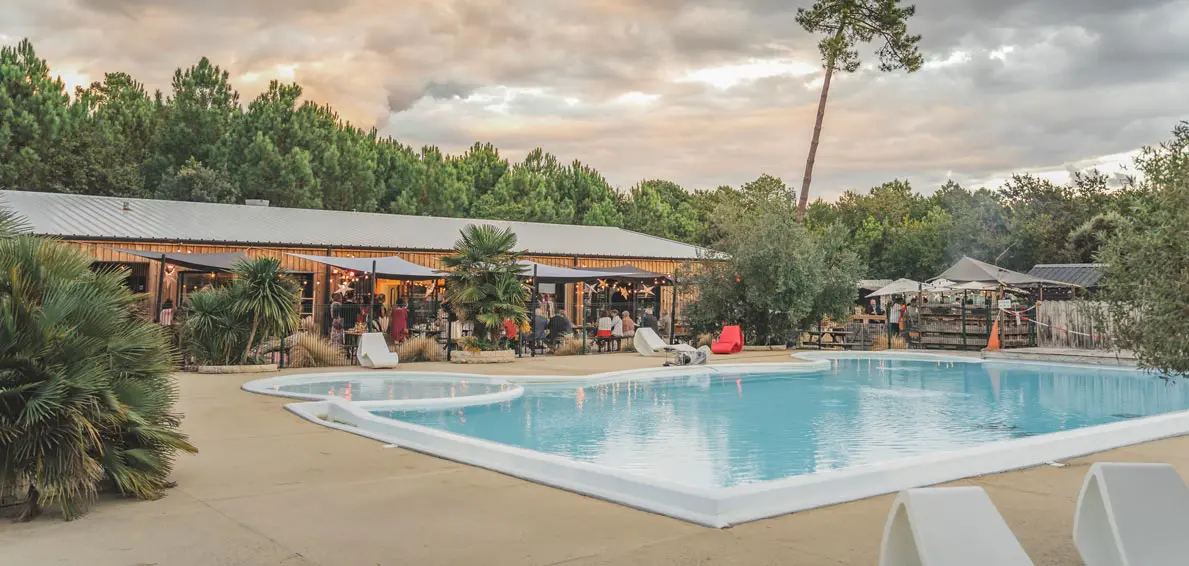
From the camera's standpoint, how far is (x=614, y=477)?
5.91m

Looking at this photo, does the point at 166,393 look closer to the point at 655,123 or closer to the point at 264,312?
the point at 264,312

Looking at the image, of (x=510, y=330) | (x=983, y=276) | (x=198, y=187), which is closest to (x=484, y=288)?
(x=510, y=330)

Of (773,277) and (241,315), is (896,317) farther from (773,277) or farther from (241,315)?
(241,315)

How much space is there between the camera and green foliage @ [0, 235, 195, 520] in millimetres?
4984

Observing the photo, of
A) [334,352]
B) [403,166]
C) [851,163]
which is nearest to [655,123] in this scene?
[851,163]

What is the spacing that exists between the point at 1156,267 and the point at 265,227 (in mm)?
23843

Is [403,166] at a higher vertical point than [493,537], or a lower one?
higher

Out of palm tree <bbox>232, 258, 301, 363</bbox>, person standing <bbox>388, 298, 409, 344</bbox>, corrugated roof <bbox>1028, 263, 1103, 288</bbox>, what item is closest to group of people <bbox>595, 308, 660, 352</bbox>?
person standing <bbox>388, 298, 409, 344</bbox>

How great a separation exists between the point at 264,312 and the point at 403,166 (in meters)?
30.1

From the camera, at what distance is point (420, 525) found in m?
4.97

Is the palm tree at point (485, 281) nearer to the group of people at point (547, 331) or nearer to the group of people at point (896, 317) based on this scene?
the group of people at point (547, 331)

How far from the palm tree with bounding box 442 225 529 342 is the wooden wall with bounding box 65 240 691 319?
64 cm

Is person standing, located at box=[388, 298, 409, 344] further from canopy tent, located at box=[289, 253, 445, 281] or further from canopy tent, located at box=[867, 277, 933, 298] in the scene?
canopy tent, located at box=[867, 277, 933, 298]

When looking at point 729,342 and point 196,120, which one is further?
point 196,120
